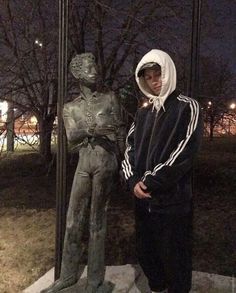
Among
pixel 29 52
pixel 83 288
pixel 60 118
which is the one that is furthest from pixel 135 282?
pixel 29 52

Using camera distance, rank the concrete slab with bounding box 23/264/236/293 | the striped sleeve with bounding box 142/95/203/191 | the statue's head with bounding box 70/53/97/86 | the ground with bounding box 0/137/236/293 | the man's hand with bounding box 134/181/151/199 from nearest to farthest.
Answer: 1. the striped sleeve with bounding box 142/95/203/191
2. the man's hand with bounding box 134/181/151/199
3. the statue's head with bounding box 70/53/97/86
4. the concrete slab with bounding box 23/264/236/293
5. the ground with bounding box 0/137/236/293

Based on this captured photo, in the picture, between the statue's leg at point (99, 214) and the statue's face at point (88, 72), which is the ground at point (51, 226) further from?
the statue's face at point (88, 72)

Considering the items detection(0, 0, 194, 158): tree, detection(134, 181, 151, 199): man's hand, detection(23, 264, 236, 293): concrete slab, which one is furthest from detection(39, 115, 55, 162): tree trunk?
detection(134, 181, 151, 199): man's hand

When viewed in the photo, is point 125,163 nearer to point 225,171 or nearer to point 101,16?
point 101,16

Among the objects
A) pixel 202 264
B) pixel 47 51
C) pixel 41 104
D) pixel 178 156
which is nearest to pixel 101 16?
pixel 47 51

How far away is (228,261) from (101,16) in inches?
185

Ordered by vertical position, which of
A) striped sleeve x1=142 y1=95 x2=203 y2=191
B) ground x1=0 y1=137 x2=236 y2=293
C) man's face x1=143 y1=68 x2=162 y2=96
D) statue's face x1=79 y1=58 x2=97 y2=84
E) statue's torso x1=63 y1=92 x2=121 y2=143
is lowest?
ground x1=0 y1=137 x2=236 y2=293

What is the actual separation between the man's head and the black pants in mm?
772

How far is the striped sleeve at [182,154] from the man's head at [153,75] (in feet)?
0.75

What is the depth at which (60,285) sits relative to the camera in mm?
3512

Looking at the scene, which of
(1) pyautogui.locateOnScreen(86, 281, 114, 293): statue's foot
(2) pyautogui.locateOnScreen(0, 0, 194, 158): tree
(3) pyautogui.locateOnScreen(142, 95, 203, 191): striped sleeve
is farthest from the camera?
(2) pyautogui.locateOnScreen(0, 0, 194, 158): tree

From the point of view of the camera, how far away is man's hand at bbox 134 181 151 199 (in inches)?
110

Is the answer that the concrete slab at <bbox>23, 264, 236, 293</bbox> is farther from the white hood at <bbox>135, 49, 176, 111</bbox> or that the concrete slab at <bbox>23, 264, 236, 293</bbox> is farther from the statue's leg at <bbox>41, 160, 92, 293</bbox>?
the white hood at <bbox>135, 49, 176, 111</bbox>

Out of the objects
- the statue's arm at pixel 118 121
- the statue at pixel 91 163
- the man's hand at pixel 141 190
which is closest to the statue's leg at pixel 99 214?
the statue at pixel 91 163
